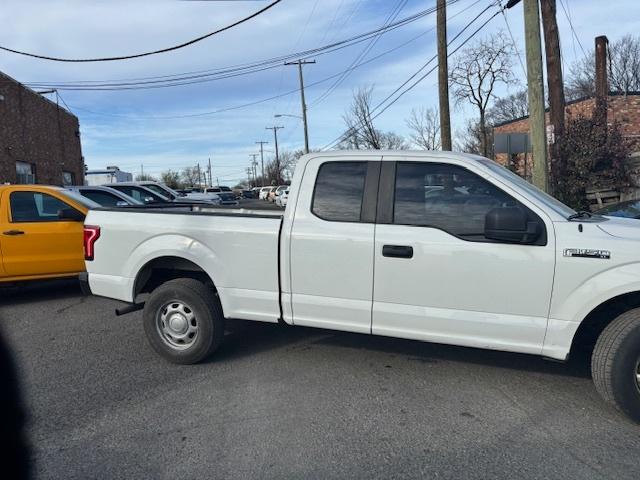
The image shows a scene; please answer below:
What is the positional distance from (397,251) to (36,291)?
21.9 ft

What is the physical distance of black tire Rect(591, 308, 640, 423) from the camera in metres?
3.38

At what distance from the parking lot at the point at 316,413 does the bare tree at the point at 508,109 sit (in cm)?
6172

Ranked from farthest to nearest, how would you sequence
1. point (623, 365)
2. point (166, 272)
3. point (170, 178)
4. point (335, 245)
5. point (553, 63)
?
point (170, 178) → point (553, 63) → point (166, 272) → point (335, 245) → point (623, 365)

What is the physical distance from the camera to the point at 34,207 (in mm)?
7285

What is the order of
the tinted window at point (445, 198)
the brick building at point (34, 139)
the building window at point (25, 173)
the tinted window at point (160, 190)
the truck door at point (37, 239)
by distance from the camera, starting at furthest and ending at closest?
the building window at point (25, 173) → the brick building at point (34, 139) → the tinted window at point (160, 190) → the truck door at point (37, 239) → the tinted window at point (445, 198)

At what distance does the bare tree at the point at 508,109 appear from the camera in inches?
2422

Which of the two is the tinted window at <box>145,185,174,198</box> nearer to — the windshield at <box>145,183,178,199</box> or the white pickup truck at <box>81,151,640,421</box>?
the windshield at <box>145,183,178,199</box>

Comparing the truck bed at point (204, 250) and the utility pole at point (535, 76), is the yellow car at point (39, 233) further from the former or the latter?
the utility pole at point (535, 76)

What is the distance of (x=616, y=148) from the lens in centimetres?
1391

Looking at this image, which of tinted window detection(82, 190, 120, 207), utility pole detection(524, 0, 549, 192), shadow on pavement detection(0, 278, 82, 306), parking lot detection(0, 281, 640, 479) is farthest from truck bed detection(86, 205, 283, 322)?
tinted window detection(82, 190, 120, 207)

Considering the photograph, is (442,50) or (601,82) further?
(601,82)

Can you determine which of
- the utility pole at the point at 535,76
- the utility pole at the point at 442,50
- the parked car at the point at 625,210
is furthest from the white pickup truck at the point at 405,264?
the utility pole at the point at 442,50

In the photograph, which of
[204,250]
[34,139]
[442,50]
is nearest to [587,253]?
[204,250]

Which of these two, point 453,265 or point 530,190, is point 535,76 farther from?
point 453,265
